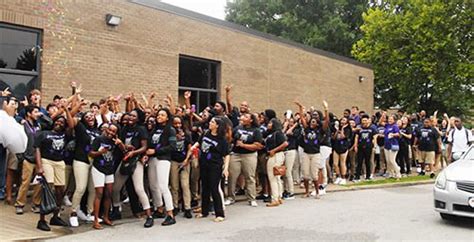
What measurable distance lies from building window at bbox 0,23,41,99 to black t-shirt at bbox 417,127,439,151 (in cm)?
1111

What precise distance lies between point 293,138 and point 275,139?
4.14ft

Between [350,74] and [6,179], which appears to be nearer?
[6,179]

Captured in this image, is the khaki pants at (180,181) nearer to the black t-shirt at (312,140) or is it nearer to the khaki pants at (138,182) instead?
the khaki pants at (138,182)

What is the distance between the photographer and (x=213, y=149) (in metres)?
7.96

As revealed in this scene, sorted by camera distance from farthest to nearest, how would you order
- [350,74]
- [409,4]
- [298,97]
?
[409,4] < [350,74] < [298,97]

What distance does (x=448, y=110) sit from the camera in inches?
1245

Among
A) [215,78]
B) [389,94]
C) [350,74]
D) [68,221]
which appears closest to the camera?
[68,221]

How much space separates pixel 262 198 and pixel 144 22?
586cm

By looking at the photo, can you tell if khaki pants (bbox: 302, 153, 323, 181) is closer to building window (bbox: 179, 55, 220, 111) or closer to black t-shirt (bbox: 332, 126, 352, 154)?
black t-shirt (bbox: 332, 126, 352, 154)

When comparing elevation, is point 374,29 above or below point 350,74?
above

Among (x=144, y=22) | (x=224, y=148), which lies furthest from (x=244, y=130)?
(x=144, y=22)

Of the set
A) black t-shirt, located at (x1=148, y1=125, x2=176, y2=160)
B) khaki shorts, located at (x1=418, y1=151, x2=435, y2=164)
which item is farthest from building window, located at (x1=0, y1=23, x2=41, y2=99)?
khaki shorts, located at (x1=418, y1=151, x2=435, y2=164)

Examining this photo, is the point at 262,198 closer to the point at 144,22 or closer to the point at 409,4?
the point at 144,22

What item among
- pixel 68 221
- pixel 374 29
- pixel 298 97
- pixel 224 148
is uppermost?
pixel 374 29
